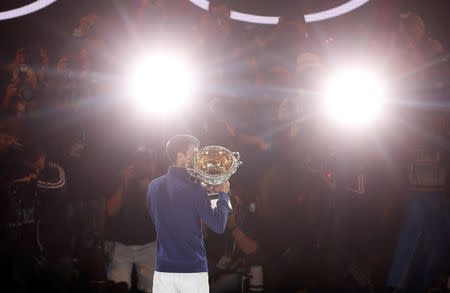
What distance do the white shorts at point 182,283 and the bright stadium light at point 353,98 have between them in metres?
3.59

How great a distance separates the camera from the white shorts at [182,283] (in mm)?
3424

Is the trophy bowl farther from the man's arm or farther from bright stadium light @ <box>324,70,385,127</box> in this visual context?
bright stadium light @ <box>324,70,385,127</box>

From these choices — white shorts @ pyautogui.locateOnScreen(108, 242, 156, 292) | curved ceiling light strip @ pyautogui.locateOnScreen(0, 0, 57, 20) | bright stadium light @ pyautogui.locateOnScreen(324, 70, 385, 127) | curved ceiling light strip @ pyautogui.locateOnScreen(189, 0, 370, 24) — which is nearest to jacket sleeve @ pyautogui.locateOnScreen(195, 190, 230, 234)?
white shorts @ pyautogui.locateOnScreen(108, 242, 156, 292)

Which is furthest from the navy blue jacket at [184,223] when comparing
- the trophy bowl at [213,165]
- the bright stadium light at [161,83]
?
the bright stadium light at [161,83]

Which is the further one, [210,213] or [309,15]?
[309,15]

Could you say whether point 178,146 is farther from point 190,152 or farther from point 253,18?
point 253,18

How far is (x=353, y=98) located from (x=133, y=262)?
3.61m

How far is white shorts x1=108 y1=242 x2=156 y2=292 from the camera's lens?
18.0 feet

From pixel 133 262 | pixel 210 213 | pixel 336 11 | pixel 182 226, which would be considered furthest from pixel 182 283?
pixel 336 11

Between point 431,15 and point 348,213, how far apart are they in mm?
2842

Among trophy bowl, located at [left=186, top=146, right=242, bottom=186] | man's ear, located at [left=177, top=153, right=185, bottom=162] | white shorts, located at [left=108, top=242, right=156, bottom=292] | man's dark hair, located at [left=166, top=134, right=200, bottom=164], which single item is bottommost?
white shorts, located at [left=108, top=242, right=156, bottom=292]

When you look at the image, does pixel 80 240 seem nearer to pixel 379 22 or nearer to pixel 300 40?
pixel 300 40

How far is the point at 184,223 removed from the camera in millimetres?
3438

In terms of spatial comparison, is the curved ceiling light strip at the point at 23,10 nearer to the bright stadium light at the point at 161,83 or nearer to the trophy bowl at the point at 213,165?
the bright stadium light at the point at 161,83
